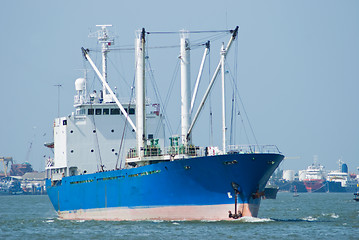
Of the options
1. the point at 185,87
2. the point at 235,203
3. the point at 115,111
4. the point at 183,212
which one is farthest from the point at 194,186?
the point at 115,111

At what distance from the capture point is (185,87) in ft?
145

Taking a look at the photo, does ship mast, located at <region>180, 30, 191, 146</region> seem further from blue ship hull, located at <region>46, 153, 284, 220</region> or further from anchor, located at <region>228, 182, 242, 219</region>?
anchor, located at <region>228, 182, 242, 219</region>

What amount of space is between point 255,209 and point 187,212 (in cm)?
392

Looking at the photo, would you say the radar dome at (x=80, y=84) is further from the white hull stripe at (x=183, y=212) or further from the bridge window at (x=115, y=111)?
the white hull stripe at (x=183, y=212)

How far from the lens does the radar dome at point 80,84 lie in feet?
178

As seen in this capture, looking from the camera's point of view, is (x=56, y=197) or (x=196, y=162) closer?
→ (x=196, y=162)

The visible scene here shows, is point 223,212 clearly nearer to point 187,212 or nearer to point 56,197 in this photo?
point 187,212

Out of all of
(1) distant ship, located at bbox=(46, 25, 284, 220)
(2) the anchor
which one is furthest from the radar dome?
(2) the anchor

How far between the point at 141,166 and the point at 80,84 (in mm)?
13780

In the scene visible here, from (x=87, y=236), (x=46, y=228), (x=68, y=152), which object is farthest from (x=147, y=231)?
(x=68, y=152)

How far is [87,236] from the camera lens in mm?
36812

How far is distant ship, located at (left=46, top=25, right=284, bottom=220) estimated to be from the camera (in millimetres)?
39719

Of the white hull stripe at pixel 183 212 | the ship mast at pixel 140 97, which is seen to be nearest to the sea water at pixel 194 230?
the white hull stripe at pixel 183 212

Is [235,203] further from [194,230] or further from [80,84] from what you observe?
[80,84]
